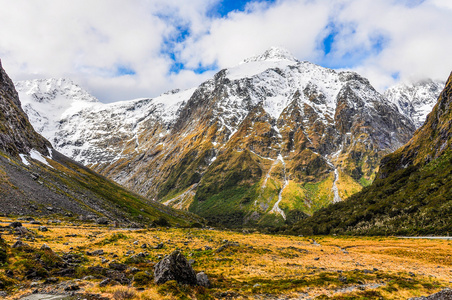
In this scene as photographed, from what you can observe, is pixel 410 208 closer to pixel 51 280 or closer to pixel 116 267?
pixel 116 267

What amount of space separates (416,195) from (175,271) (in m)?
133

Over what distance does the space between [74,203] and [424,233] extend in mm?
121420

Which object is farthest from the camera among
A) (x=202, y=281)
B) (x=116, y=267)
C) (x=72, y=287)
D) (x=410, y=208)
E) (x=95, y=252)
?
(x=410, y=208)

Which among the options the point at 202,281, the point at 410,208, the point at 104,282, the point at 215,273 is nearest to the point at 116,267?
the point at 104,282

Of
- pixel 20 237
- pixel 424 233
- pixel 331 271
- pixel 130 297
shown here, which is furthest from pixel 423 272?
pixel 424 233

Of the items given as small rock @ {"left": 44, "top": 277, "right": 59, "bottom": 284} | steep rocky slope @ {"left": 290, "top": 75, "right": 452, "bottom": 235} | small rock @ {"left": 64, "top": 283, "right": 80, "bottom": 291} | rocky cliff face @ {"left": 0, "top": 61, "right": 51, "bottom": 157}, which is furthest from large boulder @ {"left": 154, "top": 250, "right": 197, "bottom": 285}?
rocky cliff face @ {"left": 0, "top": 61, "right": 51, "bottom": 157}

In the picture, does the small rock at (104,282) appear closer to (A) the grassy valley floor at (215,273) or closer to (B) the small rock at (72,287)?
(A) the grassy valley floor at (215,273)

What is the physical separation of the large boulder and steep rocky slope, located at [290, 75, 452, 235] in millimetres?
87761

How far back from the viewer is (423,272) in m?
35.2

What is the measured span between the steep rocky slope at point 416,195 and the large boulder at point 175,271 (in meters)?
87.8

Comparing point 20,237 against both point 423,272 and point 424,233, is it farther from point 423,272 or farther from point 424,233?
point 424,233

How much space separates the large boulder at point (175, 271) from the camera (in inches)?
906

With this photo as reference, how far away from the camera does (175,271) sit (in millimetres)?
23500

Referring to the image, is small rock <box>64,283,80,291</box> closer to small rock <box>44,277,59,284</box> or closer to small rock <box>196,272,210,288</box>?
small rock <box>44,277,59,284</box>
